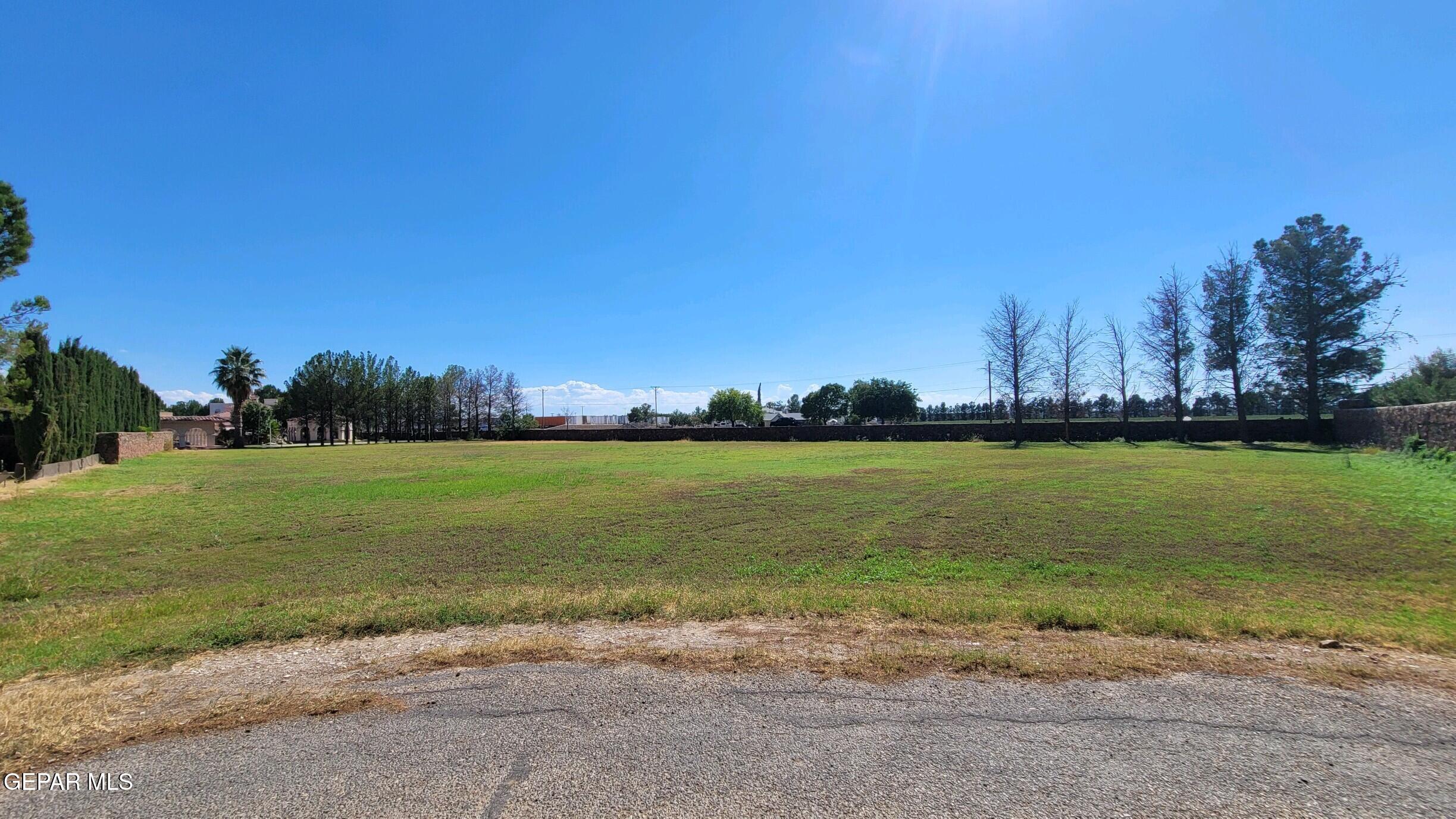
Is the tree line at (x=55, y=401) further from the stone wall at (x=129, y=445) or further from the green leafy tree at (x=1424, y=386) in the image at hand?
the green leafy tree at (x=1424, y=386)

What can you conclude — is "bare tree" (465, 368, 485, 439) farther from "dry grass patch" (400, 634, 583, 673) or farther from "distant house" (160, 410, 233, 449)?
"dry grass patch" (400, 634, 583, 673)

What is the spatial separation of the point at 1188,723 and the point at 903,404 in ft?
306

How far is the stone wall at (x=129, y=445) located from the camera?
3105 centimetres

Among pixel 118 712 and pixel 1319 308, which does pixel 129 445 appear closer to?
pixel 118 712

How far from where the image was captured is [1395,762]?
10.2ft

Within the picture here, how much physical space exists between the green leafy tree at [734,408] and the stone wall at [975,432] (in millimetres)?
41351

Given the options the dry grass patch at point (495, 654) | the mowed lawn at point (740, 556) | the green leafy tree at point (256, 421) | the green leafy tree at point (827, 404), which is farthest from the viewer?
the green leafy tree at point (827, 404)

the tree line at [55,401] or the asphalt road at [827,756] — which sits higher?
the tree line at [55,401]

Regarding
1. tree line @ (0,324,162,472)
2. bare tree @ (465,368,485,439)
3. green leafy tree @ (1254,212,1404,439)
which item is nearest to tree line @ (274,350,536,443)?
bare tree @ (465,368,485,439)

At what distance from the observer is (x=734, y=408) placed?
117688 mm

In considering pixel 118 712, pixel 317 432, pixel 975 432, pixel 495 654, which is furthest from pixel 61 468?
pixel 317 432

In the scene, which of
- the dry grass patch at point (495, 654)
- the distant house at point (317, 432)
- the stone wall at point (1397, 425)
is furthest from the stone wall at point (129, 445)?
the stone wall at point (1397, 425)

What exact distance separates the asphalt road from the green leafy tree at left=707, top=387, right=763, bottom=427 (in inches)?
4344

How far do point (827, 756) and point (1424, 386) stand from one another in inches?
2135
